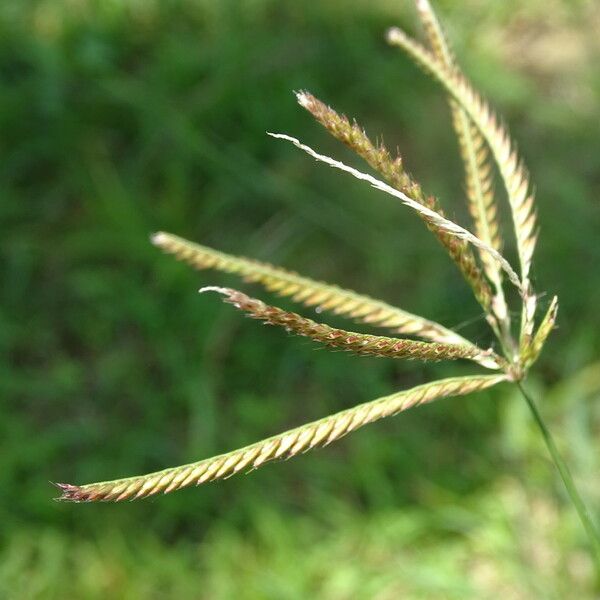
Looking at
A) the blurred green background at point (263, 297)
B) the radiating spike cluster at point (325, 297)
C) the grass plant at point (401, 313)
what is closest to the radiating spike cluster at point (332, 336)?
the grass plant at point (401, 313)

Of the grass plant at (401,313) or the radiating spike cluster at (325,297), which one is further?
the radiating spike cluster at (325,297)

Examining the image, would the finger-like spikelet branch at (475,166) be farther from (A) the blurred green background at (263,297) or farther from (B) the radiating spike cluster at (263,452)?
(A) the blurred green background at (263,297)

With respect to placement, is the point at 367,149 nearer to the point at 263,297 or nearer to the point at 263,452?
the point at 263,452

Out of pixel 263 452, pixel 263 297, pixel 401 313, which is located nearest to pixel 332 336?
pixel 263 452

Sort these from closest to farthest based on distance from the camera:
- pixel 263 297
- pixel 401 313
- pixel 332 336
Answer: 1. pixel 332 336
2. pixel 401 313
3. pixel 263 297

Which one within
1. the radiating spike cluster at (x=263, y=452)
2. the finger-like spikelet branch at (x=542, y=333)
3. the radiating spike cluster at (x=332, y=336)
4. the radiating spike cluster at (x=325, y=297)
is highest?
the radiating spike cluster at (x=332, y=336)

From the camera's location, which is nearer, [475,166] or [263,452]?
[263,452]

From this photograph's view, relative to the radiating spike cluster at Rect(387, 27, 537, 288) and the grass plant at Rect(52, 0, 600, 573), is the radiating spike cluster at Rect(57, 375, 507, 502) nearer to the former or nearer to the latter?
the grass plant at Rect(52, 0, 600, 573)
